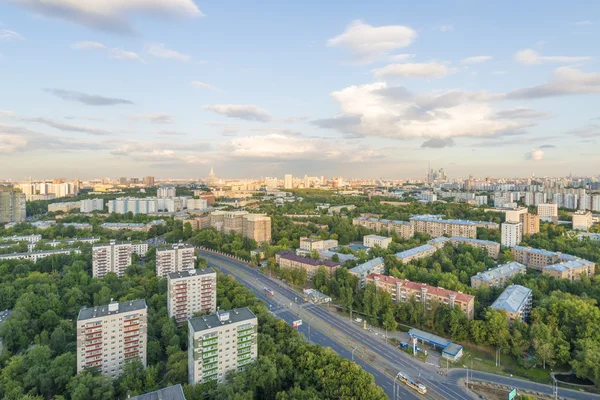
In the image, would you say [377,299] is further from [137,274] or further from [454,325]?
[137,274]

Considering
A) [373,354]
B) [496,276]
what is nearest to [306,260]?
[373,354]

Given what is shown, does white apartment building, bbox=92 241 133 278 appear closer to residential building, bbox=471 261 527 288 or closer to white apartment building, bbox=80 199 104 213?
residential building, bbox=471 261 527 288

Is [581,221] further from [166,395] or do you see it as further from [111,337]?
[111,337]

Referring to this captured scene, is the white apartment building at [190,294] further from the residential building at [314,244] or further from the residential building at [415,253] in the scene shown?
the residential building at [415,253]

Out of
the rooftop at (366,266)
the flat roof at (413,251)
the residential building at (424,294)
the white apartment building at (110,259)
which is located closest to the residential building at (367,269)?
the rooftop at (366,266)

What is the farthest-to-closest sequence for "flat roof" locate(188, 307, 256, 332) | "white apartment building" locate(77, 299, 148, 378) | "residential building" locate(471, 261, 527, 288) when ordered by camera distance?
1. "residential building" locate(471, 261, 527, 288)
2. "white apartment building" locate(77, 299, 148, 378)
3. "flat roof" locate(188, 307, 256, 332)

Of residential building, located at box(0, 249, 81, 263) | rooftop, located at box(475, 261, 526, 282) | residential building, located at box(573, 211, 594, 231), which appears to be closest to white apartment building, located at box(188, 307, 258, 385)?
rooftop, located at box(475, 261, 526, 282)

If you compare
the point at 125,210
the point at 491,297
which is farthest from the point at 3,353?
the point at 125,210
